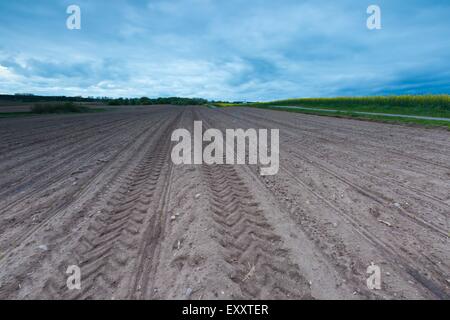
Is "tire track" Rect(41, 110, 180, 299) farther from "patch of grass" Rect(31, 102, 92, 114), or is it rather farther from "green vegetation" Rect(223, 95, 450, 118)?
"patch of grass" Rect(31, 102, 92, 114)

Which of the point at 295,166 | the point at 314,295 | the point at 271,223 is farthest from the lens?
the point at 295,166

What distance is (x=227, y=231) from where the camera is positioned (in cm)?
314

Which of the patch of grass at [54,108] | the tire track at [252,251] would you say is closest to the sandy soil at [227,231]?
the tire track at [252,251]

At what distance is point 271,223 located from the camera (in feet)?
11.0

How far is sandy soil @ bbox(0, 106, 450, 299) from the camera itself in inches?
88.5

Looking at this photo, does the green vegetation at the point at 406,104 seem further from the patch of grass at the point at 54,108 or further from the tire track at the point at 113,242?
the patch of grass at the point at 54,108

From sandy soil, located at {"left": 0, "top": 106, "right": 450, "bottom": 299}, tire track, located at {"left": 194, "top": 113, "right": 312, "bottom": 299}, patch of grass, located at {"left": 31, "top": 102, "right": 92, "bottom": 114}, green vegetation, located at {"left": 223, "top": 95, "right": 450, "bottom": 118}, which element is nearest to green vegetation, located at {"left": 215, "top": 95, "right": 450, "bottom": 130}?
green vegetation, located at {"left": 223, "top": 95, "right": 450, "bottom": 118}

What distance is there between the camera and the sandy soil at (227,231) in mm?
2248

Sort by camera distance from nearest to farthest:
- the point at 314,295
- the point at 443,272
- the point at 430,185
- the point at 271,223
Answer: the point at 314,295 < the point at 443,272 < the point at 271,223 < the point at 430,185

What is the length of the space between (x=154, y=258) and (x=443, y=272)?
138 inches

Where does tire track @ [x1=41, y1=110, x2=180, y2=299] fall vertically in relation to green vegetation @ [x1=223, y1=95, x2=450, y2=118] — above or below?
below

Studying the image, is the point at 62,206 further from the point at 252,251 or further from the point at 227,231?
the point at 252,251
